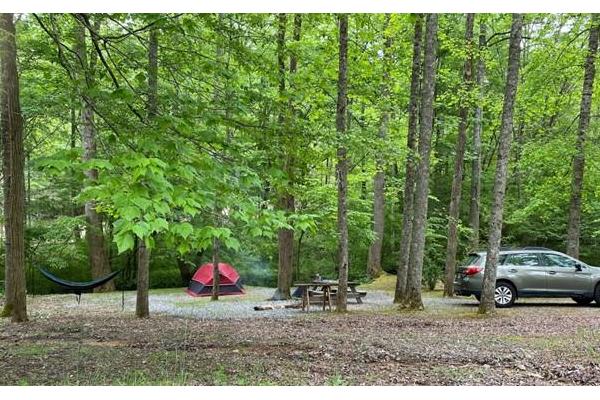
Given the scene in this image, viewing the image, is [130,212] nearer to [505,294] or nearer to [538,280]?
[505,294]

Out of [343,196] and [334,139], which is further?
[343,196]

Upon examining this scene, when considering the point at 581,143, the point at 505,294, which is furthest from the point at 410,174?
the point at 581,143

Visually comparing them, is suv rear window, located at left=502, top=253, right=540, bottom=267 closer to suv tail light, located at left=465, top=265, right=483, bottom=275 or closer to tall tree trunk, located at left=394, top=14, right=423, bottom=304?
suv tail light, located at left=465, top=265, right=483, bottom=275

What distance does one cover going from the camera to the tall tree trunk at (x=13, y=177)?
8.42 metres

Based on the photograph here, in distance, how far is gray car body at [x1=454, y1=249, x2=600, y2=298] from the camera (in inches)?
480

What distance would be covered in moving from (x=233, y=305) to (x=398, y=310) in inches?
179

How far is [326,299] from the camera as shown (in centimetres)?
1293

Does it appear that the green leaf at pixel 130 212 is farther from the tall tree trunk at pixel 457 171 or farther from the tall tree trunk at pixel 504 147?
the tall tree trunk at pixel 457 171

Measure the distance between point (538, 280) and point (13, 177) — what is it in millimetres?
10825

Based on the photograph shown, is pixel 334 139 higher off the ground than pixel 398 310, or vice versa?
pixel 334 139

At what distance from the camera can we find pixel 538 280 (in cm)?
1224

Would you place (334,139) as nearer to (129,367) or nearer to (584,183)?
(129,367)

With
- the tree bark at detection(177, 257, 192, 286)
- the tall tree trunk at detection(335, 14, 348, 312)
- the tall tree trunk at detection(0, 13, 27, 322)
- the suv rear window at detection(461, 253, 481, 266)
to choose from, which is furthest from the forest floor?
the tree bark at detection(177, 257, 192, 286)

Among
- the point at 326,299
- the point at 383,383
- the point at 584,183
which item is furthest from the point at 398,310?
the point at 584,183
